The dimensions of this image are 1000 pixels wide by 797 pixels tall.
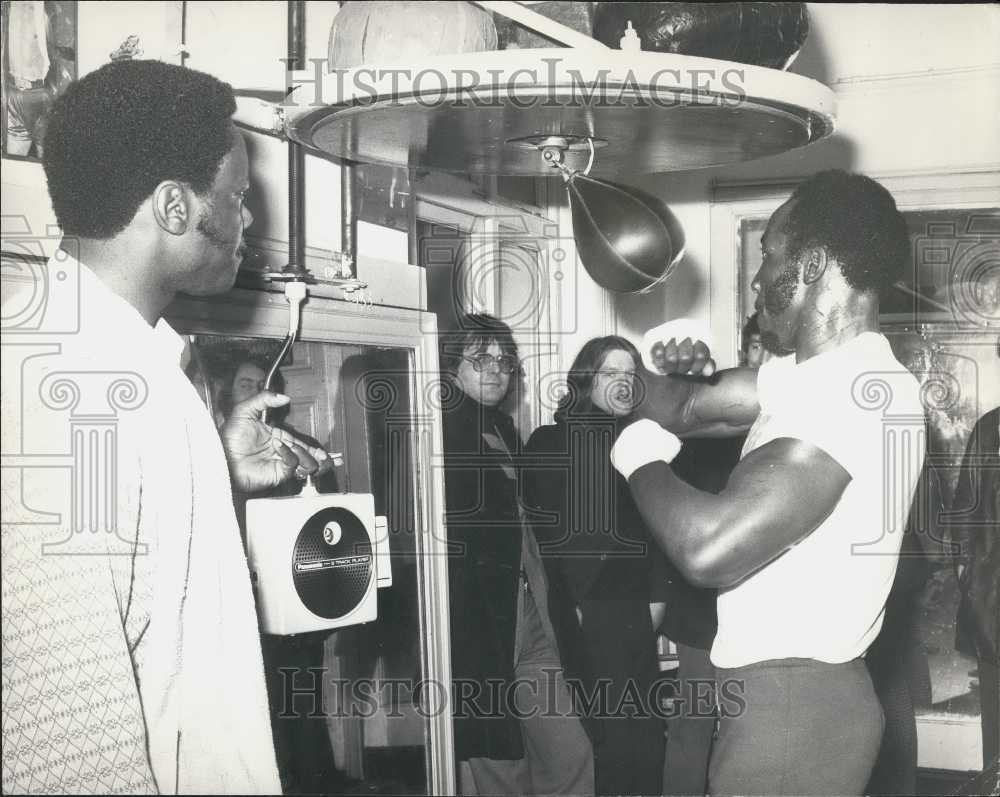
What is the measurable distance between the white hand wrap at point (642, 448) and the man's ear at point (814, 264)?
0.80 ft

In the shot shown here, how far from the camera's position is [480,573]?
1.33 metres

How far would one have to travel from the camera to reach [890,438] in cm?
100

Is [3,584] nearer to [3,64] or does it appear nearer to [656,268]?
[3,64]

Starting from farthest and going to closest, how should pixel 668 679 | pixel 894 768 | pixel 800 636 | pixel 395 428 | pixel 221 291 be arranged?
1. pixel 668 679
2. pixel 894 768
3. pixel 395 428
4. pixel 800 636
5. pixel 221 291

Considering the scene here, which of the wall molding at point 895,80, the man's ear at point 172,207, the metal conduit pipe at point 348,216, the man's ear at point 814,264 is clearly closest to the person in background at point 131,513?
the man's ear at point 172,207

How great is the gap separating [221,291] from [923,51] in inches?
40.4

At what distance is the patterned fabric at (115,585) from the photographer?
71cm

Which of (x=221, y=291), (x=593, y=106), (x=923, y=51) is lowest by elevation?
(x=221, y=291)

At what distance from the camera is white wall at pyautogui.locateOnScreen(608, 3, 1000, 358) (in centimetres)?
121

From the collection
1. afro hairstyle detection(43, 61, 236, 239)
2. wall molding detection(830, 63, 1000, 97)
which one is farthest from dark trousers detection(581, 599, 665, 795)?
afro hairstyle detection(43, 61, 236, 239)

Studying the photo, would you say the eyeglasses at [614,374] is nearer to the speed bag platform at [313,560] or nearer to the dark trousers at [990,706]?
the speed bag platform at [313,560]

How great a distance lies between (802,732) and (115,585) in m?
0.70

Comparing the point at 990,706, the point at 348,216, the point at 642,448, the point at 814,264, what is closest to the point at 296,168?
the point at 348,216

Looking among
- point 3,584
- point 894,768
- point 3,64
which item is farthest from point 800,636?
point 3,64
